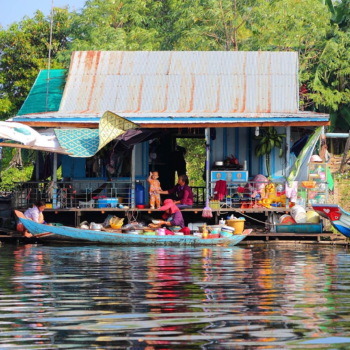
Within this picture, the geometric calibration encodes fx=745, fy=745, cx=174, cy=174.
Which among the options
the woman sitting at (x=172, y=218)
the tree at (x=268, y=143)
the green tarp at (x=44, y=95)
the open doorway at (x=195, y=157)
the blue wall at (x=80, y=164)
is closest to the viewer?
the woman sitting at (x=172, y=218)

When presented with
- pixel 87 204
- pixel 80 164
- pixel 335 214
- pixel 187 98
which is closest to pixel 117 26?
pixel 187 98

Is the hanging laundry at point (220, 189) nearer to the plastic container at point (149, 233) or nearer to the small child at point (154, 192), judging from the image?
the small child at point (154, 192)

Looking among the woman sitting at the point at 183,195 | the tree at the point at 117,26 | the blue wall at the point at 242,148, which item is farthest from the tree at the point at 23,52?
the woman sitting at the point at 183,195

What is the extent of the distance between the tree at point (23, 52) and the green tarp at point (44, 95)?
232 inches

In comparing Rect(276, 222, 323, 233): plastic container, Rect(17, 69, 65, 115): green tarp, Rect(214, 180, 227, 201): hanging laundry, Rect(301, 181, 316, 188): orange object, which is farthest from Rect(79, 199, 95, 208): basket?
Rect(17, 69, 65, 115): green tarp

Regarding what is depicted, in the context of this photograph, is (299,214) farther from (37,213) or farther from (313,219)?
(37,213)

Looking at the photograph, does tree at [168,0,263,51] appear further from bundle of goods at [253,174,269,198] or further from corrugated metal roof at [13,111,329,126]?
bundle of goods at [253,174,269,198]

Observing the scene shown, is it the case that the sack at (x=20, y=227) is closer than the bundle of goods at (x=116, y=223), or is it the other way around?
the sack at (x=20, y=227)

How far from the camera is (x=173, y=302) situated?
8.82m

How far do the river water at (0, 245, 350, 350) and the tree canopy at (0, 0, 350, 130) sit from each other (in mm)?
14784

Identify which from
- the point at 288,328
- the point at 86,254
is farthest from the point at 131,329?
the point at 86,254

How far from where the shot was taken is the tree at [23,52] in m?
32.2

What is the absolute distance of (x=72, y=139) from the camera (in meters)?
18.3

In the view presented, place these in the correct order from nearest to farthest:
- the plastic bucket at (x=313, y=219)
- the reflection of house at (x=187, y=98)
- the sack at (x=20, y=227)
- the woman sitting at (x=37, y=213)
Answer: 1. the woman sitting at (x=37, y=213)
2. the sack at (x=20, y=227)
3. the plastic bucket at (x=313, y=219)
4. the reflection of house at (x=187, y=98)
